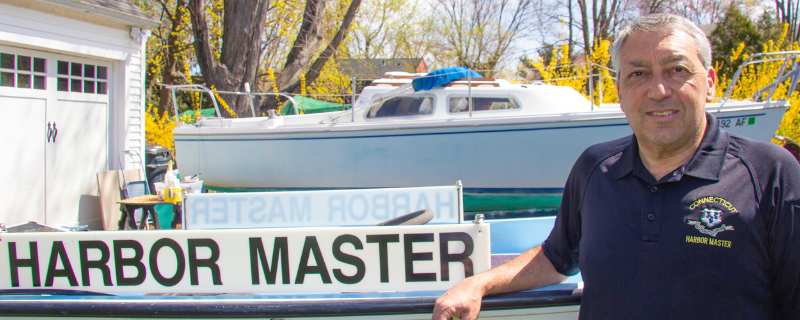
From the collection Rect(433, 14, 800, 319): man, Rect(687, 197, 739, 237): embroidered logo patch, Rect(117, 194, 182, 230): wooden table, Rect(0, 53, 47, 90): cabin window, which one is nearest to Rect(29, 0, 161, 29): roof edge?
Rect(0, 53, 47, 90): cabin window

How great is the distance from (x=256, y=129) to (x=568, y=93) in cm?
466

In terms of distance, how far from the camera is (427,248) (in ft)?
6.54

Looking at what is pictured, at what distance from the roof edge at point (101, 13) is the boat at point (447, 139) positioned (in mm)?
1029

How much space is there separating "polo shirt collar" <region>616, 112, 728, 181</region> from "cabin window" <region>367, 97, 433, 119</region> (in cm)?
608

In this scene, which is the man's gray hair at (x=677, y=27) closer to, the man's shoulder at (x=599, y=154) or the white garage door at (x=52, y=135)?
the man's shoulder at (x=599, y=154)

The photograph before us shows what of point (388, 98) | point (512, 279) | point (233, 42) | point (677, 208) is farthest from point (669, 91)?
point (233, 42)

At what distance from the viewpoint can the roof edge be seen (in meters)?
6.36

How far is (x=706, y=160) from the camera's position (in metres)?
1.42

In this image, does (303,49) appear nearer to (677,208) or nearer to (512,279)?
(512,279)

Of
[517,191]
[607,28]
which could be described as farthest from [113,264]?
[607,28]

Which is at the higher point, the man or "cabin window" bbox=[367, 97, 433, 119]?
"cabin window" bbox=[367, 97, 433, 119]

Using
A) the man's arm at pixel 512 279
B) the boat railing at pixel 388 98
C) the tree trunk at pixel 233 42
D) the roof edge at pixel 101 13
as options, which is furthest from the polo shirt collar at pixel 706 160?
the tree trunk at pixel 233 42

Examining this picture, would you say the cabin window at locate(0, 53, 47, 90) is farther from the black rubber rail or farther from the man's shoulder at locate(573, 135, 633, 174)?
the man's shoulder at locate(573, 135, 633, 174)

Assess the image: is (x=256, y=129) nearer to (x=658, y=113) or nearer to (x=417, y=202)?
(x=417, y=202)
